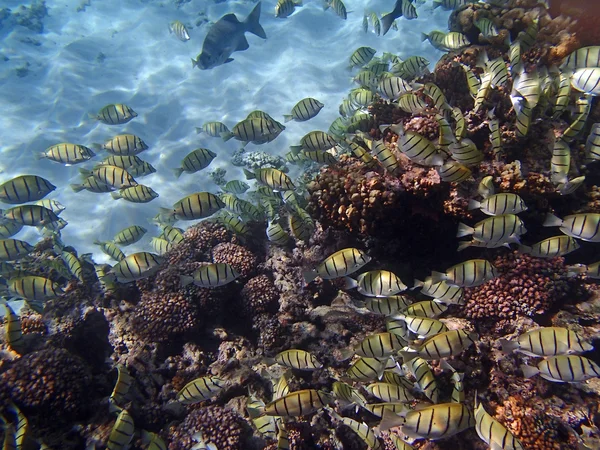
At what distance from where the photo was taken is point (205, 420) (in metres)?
3.91

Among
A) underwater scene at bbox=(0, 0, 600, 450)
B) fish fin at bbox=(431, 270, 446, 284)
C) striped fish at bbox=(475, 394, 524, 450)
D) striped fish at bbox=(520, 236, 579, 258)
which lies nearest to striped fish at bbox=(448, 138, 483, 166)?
underwater scene at bbox=(0, 0, 600, 450)

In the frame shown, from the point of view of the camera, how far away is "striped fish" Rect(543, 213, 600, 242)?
10.6 ft

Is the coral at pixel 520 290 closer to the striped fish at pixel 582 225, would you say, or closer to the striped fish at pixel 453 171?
the striped fish at pixel 582 225

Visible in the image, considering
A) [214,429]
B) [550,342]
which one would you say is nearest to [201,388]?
[214,429]

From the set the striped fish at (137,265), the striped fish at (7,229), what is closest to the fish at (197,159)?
the striped fish at (137,265)

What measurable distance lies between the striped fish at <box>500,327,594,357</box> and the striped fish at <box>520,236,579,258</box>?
A: 3.13ft

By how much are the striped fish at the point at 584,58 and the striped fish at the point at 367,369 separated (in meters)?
4.42

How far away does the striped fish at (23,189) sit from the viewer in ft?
16.8

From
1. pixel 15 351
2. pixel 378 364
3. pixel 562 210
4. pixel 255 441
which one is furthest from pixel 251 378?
pixel 562 210

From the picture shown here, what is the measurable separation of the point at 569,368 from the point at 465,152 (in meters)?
2.13

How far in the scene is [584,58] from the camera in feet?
14.6

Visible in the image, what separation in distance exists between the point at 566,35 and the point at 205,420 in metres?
8.41

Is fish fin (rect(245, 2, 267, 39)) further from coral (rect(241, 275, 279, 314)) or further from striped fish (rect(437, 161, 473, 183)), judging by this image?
striped fish (rect(437, 161, 473, 183))

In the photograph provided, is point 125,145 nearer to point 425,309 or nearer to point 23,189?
point 23,189
